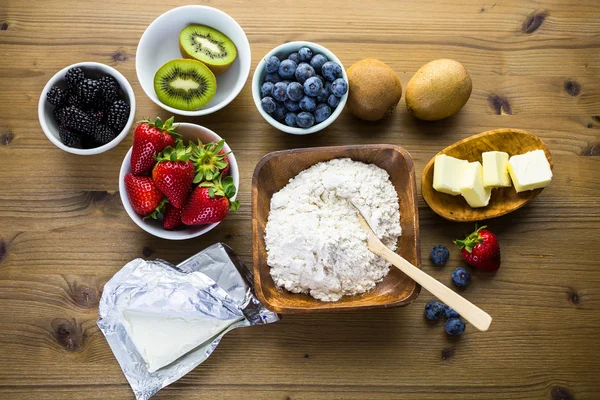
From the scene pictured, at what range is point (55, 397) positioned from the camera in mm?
1401

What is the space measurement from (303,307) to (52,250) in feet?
2.25

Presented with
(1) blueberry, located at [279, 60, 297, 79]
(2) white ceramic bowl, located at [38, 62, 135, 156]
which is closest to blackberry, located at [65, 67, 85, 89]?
(2) white ceramic bowl, located at [38, 62, 135, 156]

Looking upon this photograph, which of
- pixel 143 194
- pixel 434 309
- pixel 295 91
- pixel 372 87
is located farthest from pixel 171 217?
pixel 434 309

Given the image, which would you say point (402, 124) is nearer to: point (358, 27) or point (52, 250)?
point (358, 27)

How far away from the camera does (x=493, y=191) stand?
56.0 inches

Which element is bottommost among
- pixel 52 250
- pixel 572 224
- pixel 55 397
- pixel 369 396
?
pixel 55 397

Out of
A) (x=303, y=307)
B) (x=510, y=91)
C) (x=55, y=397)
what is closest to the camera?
(x=303, y=307)

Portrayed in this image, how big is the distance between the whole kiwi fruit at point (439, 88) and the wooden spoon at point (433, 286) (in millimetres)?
328

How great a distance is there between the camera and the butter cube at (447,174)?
1.35 metres

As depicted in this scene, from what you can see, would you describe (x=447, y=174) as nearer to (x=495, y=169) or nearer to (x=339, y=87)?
(x=495, y=169)

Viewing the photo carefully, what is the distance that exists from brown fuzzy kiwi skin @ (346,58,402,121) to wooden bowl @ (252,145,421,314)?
0.38ft

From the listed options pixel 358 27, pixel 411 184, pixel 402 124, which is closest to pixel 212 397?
pixel 411 184

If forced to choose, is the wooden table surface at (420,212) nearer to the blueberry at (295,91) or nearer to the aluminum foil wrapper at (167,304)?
the aluminum foil wrapper at (167,304)

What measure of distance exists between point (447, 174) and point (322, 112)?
0.34 meters
